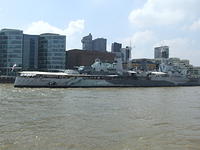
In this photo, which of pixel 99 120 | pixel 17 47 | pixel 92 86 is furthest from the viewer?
pixel 17 47

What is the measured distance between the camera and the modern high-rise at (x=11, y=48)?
459 ft

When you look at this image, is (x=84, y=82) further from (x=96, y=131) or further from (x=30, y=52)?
(x=30, y=52)

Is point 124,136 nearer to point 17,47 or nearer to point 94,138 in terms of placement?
point 94,138

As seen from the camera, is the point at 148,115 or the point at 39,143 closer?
the point at 39,143

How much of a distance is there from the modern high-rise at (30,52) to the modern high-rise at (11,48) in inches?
283

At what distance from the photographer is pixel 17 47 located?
460ft

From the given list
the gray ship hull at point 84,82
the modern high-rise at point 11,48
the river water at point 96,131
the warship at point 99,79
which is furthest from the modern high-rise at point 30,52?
the river water at point 96,131

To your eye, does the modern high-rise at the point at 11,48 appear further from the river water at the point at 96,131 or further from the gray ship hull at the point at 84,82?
the river water at the point at 96,131

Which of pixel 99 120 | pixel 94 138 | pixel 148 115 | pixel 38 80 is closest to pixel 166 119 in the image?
pixel 148 115

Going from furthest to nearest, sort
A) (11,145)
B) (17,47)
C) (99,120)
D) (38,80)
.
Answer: (17,47) < (38,80) < (99,120) < (11,145)

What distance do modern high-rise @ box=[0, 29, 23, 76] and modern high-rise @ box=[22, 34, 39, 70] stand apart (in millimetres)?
7197

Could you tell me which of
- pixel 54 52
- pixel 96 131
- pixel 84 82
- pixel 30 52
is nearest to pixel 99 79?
pixel 84 82

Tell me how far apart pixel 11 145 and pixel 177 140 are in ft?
30.6

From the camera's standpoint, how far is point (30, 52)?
150375 mm
